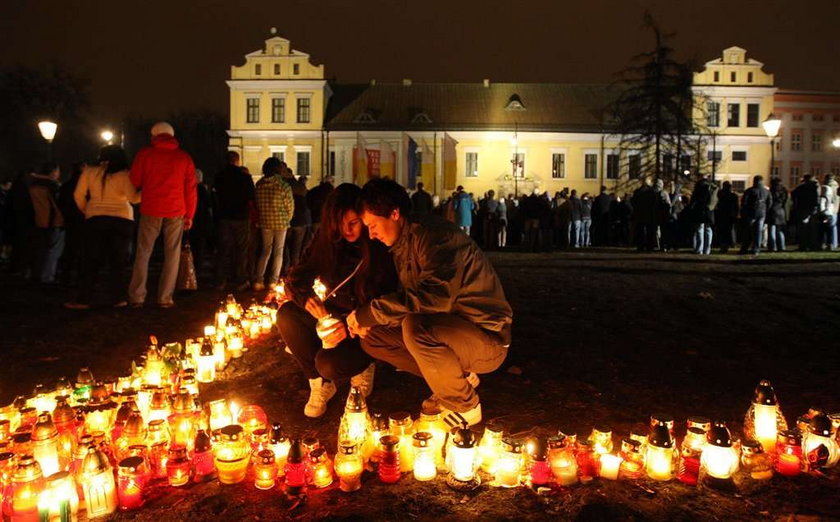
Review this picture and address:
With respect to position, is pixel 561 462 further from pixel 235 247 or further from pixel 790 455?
pixel 235 247

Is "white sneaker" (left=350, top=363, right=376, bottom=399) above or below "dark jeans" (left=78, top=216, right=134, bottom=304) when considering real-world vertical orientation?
below

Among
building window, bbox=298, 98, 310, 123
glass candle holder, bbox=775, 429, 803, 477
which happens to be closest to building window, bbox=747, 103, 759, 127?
building window, bbox=298, 98, 310, 123

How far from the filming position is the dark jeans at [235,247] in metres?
10.0

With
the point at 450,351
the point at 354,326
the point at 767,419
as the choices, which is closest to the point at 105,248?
the point at 354,326

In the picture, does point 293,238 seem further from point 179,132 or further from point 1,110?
point 179,132

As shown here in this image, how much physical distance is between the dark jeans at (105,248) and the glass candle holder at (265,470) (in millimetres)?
5433

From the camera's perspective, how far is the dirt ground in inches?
127

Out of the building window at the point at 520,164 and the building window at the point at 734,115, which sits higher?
the building window at the point at 734,115

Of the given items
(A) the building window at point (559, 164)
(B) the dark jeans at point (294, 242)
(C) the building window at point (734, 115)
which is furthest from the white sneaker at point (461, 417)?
(C) the building window at point (734, 115)

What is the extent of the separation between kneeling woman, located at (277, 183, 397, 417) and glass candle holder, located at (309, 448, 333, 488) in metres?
1.02

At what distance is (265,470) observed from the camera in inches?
133

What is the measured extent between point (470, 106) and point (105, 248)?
49.0 meters

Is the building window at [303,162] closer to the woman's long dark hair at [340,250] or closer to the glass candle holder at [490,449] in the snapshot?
the woman's long dark hair at [340,250]

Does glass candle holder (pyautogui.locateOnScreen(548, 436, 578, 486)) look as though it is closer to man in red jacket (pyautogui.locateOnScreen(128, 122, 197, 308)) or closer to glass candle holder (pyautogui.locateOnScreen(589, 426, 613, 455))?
glass candle holder (pyautogui.locateOnScreen(589, 426, 613, 455))
